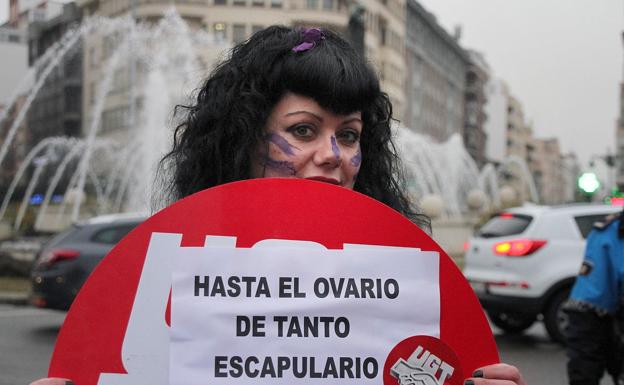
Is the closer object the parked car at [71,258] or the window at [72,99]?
the parked car at [71,258]

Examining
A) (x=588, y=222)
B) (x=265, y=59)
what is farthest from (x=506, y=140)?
(x=265, y=59)

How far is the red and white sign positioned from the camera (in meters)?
1.51

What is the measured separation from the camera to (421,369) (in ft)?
4.98

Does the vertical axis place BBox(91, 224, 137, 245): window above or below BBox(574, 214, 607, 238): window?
below

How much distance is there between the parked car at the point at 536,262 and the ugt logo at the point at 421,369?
30.8 ft

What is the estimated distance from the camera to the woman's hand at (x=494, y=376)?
153 cm

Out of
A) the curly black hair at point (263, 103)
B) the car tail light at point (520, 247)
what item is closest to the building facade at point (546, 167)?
the car tail light at point (520, 247)

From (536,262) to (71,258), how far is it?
19.6ft

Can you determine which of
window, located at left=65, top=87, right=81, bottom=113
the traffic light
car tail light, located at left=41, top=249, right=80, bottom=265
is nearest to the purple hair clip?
car tail light, located at left=41, top=249, right=80, bottom=265

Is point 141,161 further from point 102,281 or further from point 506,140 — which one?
point 506,140

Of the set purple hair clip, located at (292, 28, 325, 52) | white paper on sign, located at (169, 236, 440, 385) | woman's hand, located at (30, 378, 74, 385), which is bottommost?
woman's hand, located at (30, 378, 74, 385)

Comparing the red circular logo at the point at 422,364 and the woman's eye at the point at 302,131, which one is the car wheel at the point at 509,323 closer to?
the woman's eye at the point at 302,131

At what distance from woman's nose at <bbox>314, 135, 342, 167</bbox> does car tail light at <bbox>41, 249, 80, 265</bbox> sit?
9.95 m

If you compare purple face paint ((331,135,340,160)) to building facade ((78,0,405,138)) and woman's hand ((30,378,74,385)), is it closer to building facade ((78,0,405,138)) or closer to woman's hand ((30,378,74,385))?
woman's hand ((30,378,74,385))
